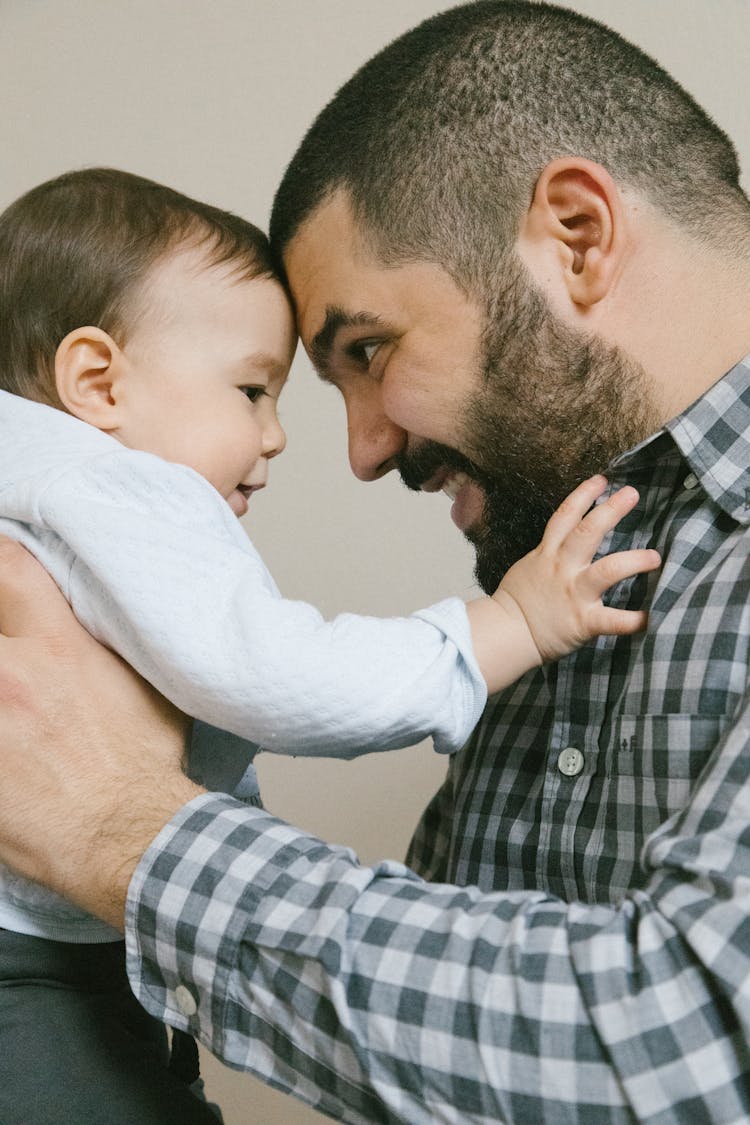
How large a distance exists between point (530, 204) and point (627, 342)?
19 centimetres

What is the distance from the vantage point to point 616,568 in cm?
99

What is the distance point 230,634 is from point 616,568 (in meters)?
0.35

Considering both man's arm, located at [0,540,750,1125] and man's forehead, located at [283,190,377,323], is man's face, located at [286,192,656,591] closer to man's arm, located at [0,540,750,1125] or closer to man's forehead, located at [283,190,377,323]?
man's forehead, located at [283,190,377,323]

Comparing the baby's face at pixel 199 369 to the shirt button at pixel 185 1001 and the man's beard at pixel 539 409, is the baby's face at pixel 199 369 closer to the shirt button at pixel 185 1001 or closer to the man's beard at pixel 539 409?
the man's beard at pixel 539 409

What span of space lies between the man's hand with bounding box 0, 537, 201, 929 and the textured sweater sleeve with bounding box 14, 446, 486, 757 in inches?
1.4

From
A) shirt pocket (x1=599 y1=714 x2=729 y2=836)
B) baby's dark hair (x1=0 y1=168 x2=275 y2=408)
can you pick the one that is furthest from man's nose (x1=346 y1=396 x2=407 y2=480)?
shirt pocket (x1=599 y1=714 x2=729 y2=836)

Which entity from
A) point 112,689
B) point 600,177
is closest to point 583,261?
point 600,177

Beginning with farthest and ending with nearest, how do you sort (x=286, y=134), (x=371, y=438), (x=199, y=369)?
(x=286, y=134)
(x=371, y=438)
(x=199, y=369)

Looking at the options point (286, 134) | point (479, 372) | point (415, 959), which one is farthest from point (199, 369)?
point (286, 134)

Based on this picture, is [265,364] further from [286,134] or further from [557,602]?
[286,134]

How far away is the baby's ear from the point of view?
3.57 ft

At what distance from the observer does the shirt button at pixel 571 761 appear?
3.40ft

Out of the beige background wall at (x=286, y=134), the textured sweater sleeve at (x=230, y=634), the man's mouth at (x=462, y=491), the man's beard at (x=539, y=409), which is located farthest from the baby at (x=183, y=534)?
the beige background wall at (x=286, y=134)

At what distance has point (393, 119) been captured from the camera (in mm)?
1267
